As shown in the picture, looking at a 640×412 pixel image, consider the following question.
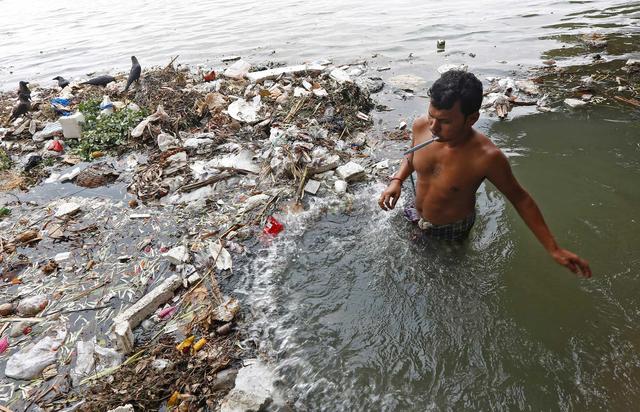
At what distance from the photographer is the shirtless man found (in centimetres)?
207

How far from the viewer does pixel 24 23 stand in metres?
13.6

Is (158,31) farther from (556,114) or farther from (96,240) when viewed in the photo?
(556,114)

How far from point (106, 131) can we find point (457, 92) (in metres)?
4.46

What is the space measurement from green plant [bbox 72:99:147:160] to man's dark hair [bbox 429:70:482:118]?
4034mm

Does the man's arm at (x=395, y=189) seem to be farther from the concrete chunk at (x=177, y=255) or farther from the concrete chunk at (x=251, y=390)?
the concrete chunk at (x=177, y=255)

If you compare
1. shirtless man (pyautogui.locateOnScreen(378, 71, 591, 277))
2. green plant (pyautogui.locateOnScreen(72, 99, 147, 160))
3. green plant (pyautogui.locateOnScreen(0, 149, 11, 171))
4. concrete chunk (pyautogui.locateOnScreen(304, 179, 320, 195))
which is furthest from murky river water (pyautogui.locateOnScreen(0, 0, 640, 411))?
green plant (pyautogui.locateOnScreen(0, 149, 11, 171))

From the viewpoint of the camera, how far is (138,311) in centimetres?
258

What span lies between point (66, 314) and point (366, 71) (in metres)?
5.71

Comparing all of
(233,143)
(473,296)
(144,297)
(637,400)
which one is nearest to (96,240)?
(144,297)

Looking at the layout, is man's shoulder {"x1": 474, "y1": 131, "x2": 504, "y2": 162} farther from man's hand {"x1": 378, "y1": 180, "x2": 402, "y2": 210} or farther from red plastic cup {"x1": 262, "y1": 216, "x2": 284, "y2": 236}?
red plastic cup {"x1": 262, "y1": 216, "x2": 284, "y2": 236}

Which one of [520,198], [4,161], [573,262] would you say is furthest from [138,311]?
[4,161]

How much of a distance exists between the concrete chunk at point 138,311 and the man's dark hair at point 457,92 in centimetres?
215

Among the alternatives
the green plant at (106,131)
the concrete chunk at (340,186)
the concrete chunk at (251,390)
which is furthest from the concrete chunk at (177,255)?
the green plant at (106,131)

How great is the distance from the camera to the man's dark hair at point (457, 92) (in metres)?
2.04
